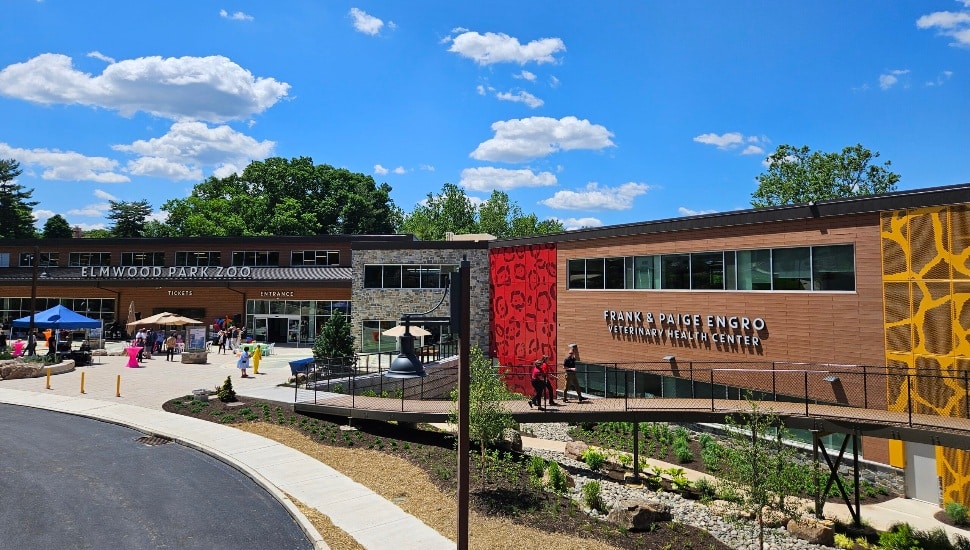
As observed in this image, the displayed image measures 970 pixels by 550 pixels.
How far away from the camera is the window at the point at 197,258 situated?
52844mm

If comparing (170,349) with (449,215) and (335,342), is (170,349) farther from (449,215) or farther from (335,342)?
(449,215)

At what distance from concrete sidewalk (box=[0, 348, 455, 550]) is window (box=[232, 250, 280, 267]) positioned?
52.4ft

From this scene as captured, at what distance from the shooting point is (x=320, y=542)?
37.4 feet

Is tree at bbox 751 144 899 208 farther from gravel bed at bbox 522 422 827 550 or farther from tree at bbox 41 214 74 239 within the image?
tree at bbox 41 214 74 239

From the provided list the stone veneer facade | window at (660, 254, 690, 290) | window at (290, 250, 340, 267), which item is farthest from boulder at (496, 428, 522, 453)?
window at (290, 250, 340, 267)

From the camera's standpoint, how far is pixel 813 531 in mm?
15273

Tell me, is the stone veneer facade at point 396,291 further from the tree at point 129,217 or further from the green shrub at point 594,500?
the tree at point 129,217

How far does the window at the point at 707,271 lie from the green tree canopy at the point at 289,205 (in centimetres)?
6949

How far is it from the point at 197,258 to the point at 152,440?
3821 centimetres

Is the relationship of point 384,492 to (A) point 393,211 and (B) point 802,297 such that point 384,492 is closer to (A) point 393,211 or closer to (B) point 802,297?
(B) point 802,297

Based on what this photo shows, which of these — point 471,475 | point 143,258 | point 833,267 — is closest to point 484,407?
point 471,475

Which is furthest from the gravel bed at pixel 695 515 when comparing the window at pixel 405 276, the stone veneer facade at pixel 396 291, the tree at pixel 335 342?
the window at pixel 405 276

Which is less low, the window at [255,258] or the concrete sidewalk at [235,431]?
the window at [255,258]

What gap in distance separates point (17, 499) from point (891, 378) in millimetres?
24151
